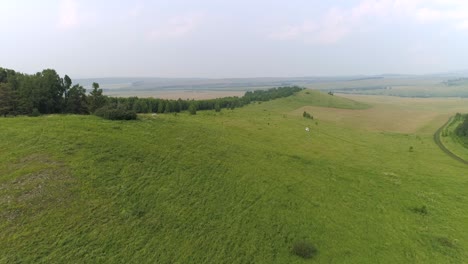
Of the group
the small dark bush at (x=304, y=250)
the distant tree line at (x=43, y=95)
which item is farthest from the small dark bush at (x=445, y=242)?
the distant tree line at (x=43, y=95)

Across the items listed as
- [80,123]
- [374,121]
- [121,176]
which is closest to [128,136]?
[80,123]

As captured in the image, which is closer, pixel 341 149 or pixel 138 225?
pixel 138 225

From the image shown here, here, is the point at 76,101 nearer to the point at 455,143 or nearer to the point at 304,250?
the point at 304,250

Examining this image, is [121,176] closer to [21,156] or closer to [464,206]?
[21,156]

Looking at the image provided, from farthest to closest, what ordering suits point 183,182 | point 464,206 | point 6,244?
1. point 464,206
2. point 183,182
3. point 6,244

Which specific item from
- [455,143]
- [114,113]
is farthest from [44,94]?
[455,143]

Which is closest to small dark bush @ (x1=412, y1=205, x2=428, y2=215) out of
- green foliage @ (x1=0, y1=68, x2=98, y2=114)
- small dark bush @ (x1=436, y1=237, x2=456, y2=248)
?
small dark bush @ (x1=436, y1=237, x2=456, y2=248)

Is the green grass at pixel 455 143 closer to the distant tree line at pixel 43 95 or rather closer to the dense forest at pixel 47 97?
the dense forest at pixel 47 97
